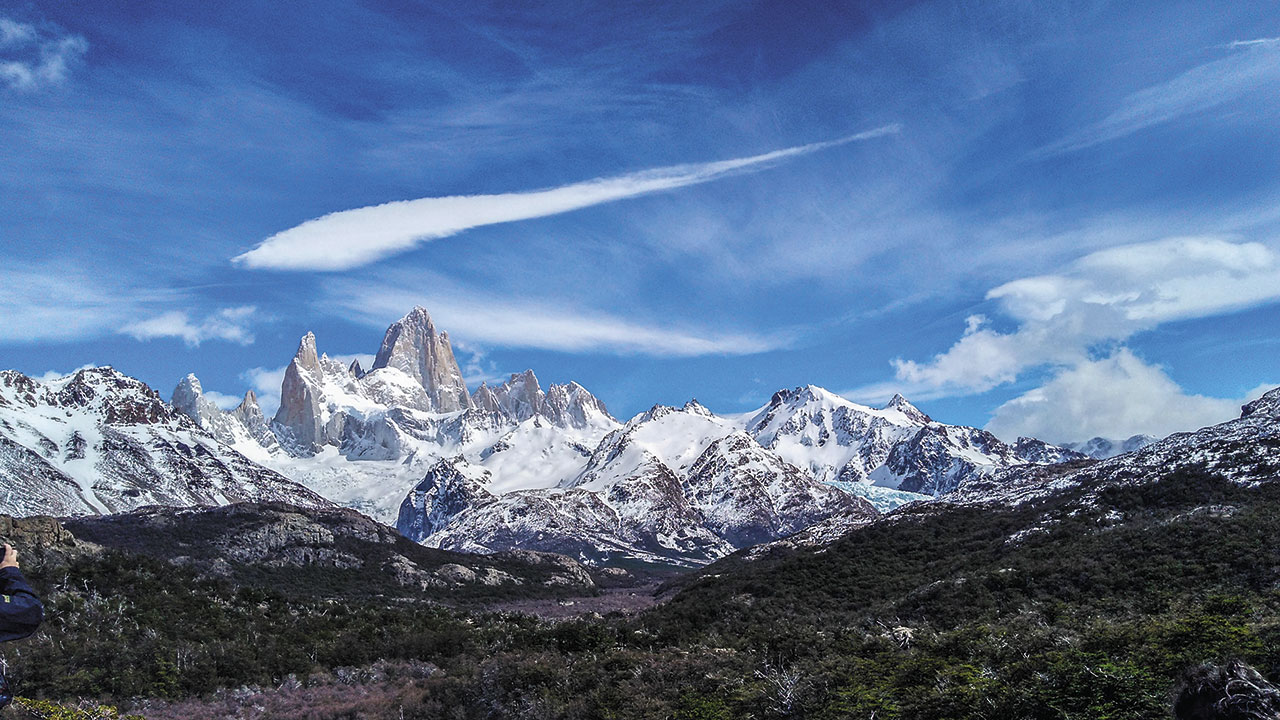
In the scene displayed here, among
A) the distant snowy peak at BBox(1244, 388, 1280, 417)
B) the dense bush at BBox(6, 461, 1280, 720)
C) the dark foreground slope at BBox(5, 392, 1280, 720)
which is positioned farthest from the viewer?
the distant snowy peak at BBox(1244, 388, 1280, 417)

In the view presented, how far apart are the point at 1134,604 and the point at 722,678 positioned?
1815 cm

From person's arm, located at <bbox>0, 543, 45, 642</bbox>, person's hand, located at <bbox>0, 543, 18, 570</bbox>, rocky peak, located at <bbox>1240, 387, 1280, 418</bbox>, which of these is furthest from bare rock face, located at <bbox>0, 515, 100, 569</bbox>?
rocky peak, located at <bbox>1240, 387, 1280, 418</bbox>

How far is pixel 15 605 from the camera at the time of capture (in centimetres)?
870

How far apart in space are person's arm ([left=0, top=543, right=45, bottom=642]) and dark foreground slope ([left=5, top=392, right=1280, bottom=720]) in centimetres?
1397

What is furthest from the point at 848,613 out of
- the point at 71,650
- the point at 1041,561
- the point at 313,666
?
the point at 71,650

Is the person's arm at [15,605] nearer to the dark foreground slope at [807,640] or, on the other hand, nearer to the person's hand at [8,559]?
the person's hand at [8,559]

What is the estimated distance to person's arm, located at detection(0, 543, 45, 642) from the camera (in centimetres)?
862

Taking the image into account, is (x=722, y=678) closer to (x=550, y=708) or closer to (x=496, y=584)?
(x=550, y=708)

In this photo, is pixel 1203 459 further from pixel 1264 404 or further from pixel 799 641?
pixel 799 641

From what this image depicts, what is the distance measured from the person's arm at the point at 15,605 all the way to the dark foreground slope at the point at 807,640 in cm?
1397

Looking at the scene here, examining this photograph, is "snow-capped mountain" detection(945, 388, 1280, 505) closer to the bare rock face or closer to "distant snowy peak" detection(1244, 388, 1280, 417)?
"distant snowy peak" detection(1244, 388, 1280, 417)

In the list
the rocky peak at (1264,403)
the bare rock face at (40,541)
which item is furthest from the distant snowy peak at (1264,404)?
the bare rock face at (40,541)

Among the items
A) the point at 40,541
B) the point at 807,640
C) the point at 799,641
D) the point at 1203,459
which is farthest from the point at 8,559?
the point at 1203,459

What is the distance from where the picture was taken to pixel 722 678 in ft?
69.6
